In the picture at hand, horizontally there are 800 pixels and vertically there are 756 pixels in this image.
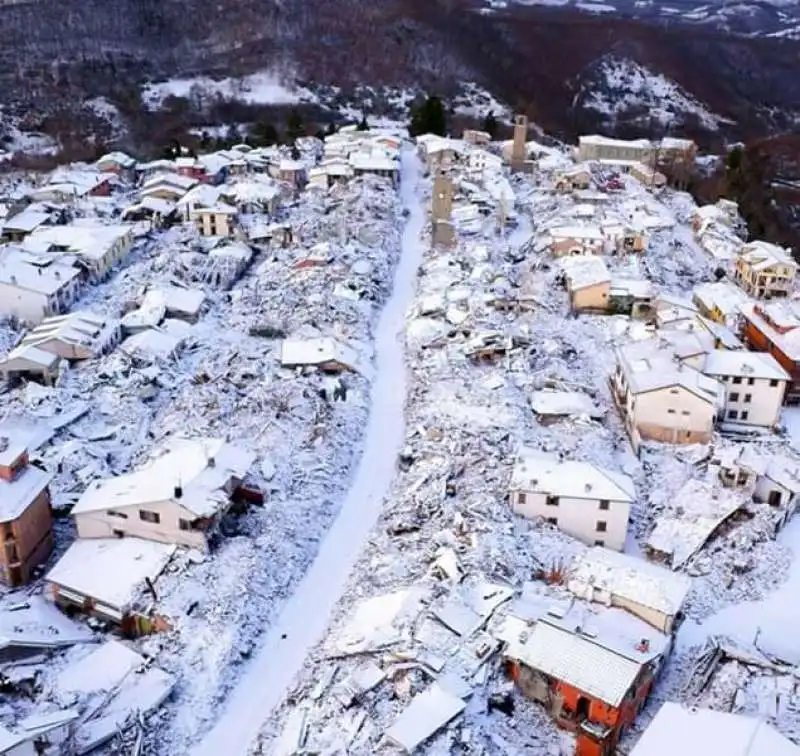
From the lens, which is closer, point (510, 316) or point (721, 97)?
point (510, 316)

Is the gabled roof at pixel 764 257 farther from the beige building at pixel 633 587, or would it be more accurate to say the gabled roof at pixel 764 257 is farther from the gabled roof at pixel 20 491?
the gabled roof at pixel 20 491

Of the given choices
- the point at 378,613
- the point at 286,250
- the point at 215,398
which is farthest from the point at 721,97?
the point at 378,613

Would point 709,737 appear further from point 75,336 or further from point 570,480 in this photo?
point 75,336

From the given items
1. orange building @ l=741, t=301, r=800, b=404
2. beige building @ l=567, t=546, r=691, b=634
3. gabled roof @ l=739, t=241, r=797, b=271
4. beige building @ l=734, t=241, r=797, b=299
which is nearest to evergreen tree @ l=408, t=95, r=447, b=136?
gabled roof @ l=739, t=241, r=797, b=271

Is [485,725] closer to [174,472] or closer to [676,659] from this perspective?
[676,659]

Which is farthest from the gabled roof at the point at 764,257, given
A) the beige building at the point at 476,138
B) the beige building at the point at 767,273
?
the beige building at the point at 476,138

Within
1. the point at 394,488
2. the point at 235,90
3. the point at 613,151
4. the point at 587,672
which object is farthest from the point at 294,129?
the point at 587,672

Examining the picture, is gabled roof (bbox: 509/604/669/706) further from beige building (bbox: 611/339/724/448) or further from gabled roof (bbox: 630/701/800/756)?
beige building (bbox: 611/339/724/448)
